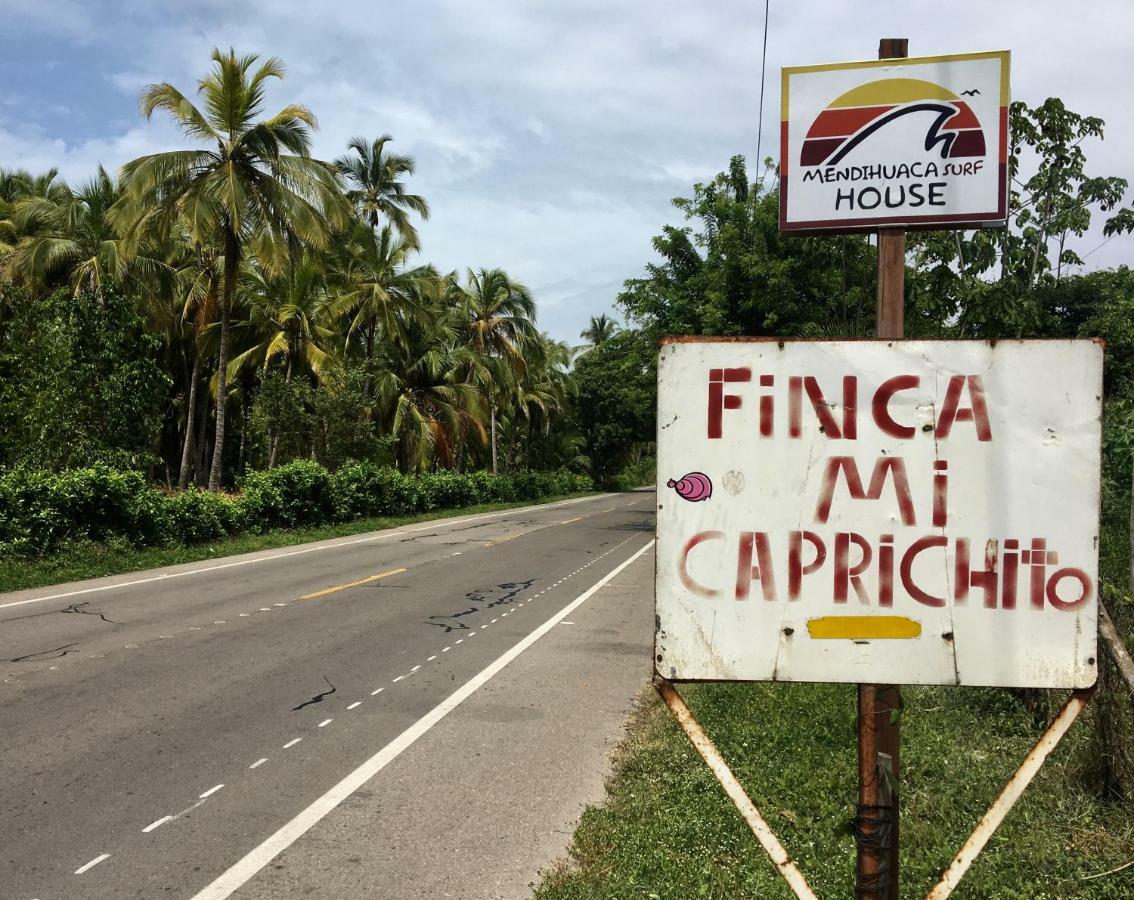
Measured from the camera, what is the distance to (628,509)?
38438 millimetres

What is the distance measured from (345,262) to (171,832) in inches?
1298

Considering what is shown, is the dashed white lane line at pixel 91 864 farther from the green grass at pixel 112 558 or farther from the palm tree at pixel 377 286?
the palm tree at pixel 377 286

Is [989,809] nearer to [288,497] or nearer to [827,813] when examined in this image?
[827,813]

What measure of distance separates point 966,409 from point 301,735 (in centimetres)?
519

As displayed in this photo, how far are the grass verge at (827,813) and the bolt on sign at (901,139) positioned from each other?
2254mm

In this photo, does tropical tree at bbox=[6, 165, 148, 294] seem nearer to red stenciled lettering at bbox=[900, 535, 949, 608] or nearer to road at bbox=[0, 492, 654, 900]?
road at bbox=[0, 492, 654, 900]

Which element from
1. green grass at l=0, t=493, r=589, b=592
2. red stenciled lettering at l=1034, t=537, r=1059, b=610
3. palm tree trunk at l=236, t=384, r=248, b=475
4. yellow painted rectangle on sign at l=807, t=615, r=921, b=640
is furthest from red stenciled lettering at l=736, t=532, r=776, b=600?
palm tree trunk at l=236, t=384, r=248, b=475

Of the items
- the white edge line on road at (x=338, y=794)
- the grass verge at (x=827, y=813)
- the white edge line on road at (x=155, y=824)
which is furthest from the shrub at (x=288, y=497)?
the grass verge at (x=827, y=813)

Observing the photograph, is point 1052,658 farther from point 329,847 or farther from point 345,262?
point 345,262

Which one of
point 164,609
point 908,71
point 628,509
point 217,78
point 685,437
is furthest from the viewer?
point 628,509

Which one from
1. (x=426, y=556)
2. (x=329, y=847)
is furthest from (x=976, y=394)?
(x=426, y=556)

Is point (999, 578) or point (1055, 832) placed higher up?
point (999, 578)

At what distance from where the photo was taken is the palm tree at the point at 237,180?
2103 centimetres

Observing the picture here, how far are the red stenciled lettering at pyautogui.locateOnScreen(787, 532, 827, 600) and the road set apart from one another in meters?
2.43
